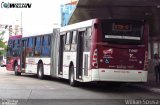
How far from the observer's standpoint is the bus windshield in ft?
67.2

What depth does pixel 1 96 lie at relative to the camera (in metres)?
18.0

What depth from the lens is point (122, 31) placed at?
67.8ft

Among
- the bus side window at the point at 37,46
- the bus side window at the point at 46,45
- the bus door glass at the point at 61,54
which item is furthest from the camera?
the bus side window at the point at 37,46

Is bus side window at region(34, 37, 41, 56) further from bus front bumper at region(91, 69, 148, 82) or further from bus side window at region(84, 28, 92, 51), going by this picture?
→ bus front bumper at region(91, 69, 148, 82)

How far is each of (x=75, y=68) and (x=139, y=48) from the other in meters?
3.54

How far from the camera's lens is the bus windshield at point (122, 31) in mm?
20484

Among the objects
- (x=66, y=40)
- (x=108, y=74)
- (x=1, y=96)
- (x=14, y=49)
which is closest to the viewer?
(x=1, y=96)

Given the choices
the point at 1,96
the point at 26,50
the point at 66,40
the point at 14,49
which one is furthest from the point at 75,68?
the point at 14,49

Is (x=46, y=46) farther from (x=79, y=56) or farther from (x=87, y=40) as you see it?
(x=87, y=40)

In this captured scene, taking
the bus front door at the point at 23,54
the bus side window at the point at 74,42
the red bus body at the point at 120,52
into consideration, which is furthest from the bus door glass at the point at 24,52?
Answer: the red bus body at the point at 120,52

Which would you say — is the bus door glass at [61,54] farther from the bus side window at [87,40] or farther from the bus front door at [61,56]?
the bus side window at [87,40]

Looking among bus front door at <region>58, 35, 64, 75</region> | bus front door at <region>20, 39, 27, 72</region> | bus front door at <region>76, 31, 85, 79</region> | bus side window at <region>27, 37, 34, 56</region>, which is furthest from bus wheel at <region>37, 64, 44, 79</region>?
bus front door at <region>76, 31, 85, 79</region>

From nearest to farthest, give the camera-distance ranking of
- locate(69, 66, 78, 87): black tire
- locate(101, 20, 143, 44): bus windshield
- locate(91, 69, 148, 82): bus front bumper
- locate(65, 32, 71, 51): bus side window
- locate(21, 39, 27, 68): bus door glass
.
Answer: locate(91, 69, 148, 82): bus front bumper
locate(101, 20, 143, 44): bus windshield
locate(69, 66, 78, 87): black tire
locate(65, 32, 71, 51): bus side window
locate(21, 39, 27, 68): bus door glass

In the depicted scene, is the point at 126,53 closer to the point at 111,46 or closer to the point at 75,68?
the point at 111,46
